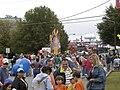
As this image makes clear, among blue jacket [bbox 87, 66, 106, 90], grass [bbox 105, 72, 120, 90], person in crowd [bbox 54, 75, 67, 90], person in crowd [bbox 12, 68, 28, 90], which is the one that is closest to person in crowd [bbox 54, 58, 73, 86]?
blue jacket [bbox 87, 66, 106, 90]

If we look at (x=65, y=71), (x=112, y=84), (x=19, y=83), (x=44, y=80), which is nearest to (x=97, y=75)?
(x=65, y=71)

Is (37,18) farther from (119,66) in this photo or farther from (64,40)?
(119,66)

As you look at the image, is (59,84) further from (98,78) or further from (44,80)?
(98,78)

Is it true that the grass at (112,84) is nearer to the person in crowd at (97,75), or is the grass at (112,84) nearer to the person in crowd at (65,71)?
the person in crowd at (65,71)

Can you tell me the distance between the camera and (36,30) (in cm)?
8694

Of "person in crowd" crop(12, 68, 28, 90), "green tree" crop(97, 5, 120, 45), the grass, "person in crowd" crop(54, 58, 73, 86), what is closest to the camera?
"person in crowd" crop(12, 68, 28, 90)

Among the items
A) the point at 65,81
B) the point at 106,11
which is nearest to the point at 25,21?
the point at 106,11

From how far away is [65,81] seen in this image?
459 inches

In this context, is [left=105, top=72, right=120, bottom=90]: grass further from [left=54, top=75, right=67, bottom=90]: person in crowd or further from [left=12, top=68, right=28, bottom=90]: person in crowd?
[left=12, top=68, right=28, bottom=90]: person in crowd

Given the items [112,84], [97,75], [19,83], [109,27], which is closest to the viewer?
[19,83]

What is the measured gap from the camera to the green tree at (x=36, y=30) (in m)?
87.1

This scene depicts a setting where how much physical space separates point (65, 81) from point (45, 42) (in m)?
75.4

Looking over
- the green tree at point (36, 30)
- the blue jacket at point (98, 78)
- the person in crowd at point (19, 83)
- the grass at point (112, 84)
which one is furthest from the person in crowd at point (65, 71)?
the green tree at point (36, 30)

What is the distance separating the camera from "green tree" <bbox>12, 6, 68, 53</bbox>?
87.1 m
